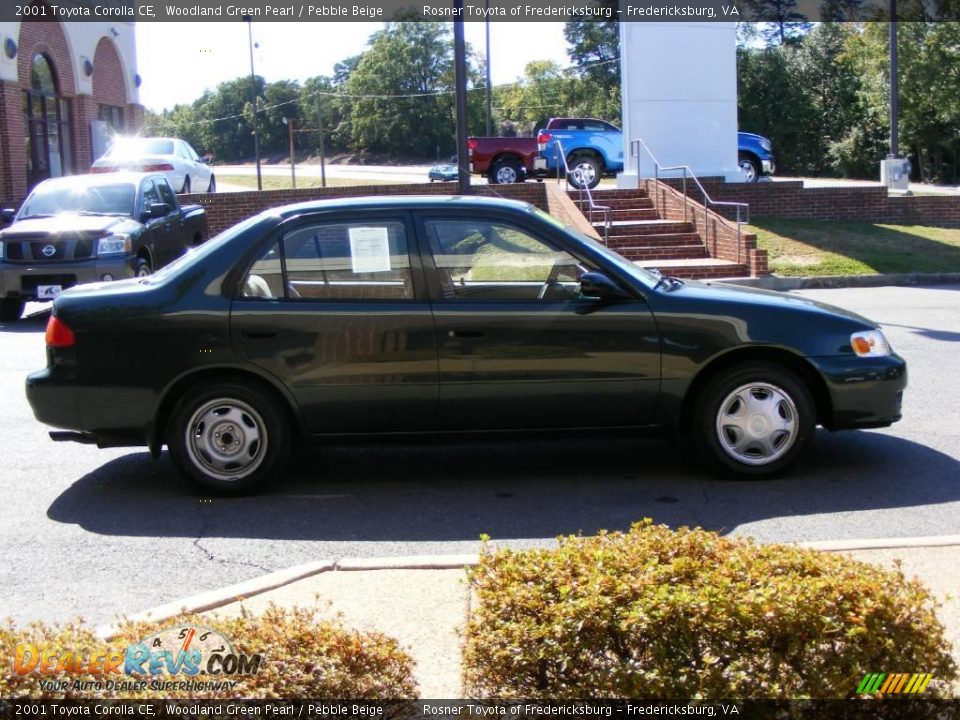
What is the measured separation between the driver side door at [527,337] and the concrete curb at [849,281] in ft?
39.5

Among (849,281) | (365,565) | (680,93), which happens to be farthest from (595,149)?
(365,565)

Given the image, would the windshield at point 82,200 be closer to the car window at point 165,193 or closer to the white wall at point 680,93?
the car window at point 165,193

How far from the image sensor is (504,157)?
31.3 metres

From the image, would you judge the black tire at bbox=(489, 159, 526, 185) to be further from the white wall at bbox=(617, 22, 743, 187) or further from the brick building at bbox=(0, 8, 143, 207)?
the brick building at bbox=(0, 8, 143, 207)

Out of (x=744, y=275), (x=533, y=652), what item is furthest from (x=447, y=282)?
(x=744, y=275)

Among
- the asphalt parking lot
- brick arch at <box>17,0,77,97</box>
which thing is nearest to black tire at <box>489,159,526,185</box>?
brick arch at <box>17,0,77,97</box>

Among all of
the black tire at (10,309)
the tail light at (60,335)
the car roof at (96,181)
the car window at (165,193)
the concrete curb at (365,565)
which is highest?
the car roof at (96,181)

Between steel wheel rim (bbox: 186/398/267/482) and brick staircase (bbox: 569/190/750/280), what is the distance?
12.8 metres

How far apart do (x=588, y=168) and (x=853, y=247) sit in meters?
8.74

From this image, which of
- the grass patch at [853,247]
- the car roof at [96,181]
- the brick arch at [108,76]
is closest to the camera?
the car roof at [96,181]

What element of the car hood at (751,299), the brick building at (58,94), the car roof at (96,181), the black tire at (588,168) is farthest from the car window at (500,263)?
the brick building at (58,94)

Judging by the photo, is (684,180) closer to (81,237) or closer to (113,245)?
(113,245)

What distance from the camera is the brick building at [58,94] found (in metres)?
31.0

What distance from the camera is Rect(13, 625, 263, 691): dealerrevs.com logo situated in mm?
3045
